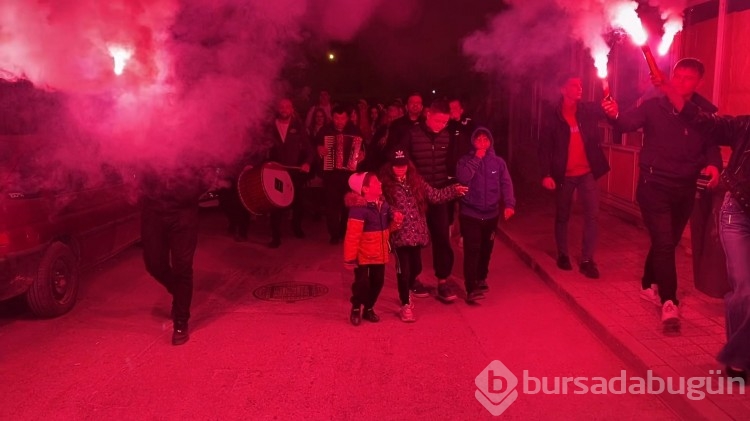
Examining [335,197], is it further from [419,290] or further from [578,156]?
[578,156]

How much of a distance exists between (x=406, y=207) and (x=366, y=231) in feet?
1.66

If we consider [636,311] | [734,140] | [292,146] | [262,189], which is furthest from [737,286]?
[292,146]

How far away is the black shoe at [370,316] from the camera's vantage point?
6.28 meters

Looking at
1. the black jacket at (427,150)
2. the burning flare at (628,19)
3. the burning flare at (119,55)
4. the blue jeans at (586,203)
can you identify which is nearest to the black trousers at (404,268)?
the black jacket at (427,150)

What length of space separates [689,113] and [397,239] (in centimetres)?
261

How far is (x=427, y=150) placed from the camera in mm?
6820

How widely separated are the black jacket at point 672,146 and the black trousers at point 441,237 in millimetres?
1922

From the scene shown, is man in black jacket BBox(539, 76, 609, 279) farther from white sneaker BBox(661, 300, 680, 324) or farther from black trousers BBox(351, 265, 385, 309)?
black trousers BBox(351, 265, 385, 309)

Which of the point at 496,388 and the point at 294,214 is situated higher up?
the point at 294,214

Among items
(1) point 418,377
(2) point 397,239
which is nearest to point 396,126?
(2) point 397,239

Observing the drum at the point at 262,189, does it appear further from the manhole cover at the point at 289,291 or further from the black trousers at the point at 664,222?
the black trousers at the point at 664,222

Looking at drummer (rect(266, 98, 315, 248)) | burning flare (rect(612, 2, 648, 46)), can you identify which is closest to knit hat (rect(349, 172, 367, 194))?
burning flare (rect(612, 2, 648, 46))

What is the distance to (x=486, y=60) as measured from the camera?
11.3 m

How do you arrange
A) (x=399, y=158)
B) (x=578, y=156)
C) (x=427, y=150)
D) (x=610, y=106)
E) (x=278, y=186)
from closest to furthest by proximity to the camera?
(x=610, y=106), (x=399, y=158), (x=427, y=150), (x=578, y=156), (x=278, y=186)
